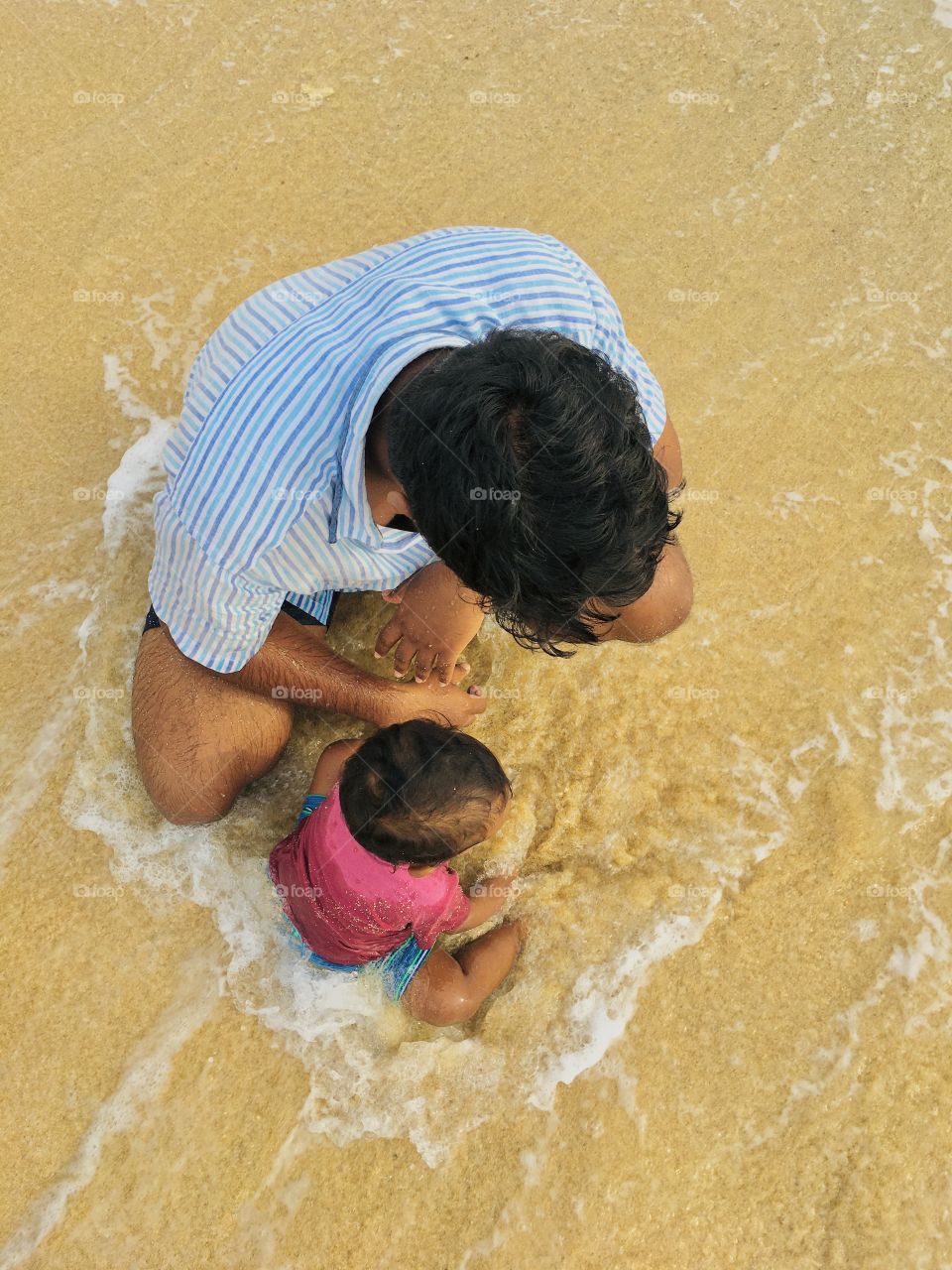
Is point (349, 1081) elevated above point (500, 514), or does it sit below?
below

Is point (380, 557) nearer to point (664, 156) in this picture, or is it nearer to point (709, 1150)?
point (709, 1150)

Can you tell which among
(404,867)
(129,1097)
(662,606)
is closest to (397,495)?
(404,867)

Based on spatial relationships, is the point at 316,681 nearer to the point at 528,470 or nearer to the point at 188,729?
the point at 188,729

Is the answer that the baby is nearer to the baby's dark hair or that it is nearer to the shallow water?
the baby's dark hair

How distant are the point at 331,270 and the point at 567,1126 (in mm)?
2112

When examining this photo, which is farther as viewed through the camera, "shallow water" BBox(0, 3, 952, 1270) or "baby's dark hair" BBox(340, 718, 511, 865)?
"shallow water" BBox(0, 3, 952, 1270)

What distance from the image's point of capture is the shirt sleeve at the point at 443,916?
6.97 feet

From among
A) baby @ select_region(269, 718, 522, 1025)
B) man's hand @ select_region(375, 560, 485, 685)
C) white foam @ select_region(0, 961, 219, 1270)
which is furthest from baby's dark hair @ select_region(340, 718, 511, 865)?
white foam @ select_region(0, 961, 219, 1270)

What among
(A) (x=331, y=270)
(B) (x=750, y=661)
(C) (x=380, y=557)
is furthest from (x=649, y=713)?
Result: (A) (x=331, y=270)

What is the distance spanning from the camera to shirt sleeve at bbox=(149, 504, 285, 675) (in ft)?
6.28

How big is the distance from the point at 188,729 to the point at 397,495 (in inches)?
37.7

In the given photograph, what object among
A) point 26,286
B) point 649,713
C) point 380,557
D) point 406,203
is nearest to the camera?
point 380,557

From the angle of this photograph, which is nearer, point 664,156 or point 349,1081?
point 349,1081

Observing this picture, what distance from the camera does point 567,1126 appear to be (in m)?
2.14
